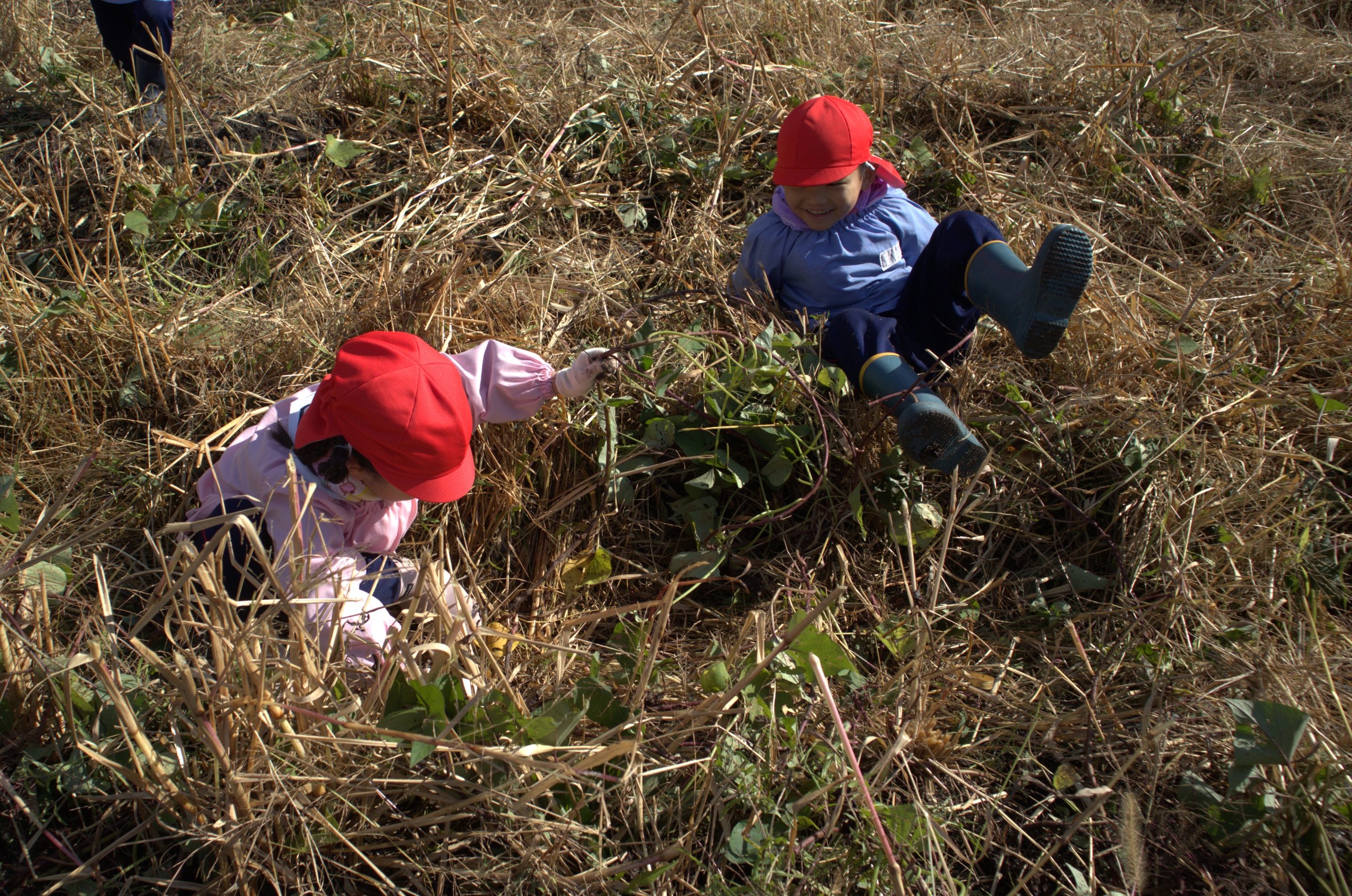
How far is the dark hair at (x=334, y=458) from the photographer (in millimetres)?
1941

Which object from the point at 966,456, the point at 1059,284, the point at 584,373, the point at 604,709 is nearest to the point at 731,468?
the point at 584,373

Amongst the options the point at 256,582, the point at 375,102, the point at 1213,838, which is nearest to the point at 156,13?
A: the point at 375,102

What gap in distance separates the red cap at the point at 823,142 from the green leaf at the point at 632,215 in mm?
757

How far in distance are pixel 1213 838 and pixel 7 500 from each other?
7.96ft

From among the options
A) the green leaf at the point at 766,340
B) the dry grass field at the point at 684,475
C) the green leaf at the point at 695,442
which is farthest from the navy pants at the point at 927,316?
the green leaf at the point at 695,442

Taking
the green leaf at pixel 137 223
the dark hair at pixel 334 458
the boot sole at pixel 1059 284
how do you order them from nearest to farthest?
the dark hair at pixel 334 458
the boot sole at pixel 1059 284
the green leaf at pixel 137 223

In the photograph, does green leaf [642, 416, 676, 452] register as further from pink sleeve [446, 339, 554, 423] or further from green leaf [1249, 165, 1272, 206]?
green leaf [1249, 165, 1272, 206]

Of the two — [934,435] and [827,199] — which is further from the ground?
[827,199]

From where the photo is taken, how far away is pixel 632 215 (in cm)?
323

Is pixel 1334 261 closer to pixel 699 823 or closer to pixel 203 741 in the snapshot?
pixel 699 823

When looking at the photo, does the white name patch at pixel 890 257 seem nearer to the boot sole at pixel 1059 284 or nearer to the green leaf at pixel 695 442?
the boot sole at pixel 1059 284

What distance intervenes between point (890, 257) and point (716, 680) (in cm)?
155

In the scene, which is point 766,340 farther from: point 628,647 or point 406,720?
point 406,720

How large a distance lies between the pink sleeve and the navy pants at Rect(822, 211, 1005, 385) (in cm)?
82
